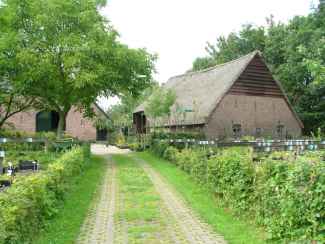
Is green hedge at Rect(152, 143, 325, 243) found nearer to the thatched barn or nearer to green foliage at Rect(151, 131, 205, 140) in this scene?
green foliage at Rect(151, 131, 205, 140)

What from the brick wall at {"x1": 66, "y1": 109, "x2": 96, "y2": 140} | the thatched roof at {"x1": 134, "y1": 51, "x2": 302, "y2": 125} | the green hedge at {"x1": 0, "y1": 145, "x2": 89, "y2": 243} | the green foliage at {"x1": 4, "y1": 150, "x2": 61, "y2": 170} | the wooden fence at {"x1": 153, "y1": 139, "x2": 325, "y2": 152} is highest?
the thatched roof at {"x1": 134, "y1": 51, "x2": 302, "y2": 125}

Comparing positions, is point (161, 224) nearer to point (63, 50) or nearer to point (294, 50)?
point (63, 50)

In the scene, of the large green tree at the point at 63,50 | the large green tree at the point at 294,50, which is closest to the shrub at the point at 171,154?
the large green tree at the point at 63,50

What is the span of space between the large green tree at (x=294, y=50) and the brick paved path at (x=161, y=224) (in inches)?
1103

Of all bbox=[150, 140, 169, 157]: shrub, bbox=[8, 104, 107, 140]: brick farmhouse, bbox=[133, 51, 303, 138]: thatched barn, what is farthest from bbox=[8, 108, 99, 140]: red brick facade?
bbox=[150, 140, 169, 157]: shrub

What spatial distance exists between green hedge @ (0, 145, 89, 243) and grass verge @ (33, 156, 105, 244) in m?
0.18

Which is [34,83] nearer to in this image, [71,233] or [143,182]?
[143,182]

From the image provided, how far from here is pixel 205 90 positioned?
37594 mm

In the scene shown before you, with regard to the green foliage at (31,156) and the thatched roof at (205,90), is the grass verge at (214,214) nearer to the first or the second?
the green foliage at (31,156)

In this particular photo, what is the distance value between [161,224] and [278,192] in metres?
2.63

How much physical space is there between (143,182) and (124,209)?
5029mm

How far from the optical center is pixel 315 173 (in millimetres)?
6227

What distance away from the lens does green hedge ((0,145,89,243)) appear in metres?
5.97

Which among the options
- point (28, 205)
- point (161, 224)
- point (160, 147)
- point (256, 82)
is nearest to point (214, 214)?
point (161, 224)
